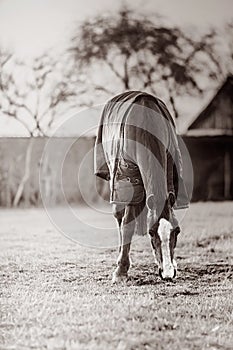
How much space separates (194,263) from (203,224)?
0.58 ft

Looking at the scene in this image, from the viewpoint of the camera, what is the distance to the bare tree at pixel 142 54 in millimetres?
2418

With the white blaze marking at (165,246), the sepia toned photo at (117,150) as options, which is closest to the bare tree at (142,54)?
the sepia toned photo at (117,150)

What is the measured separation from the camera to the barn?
246 cm

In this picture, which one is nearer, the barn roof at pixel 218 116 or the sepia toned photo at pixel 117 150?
the sepia toned photo at pixel 117 150

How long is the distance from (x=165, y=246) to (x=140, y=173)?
302 millimetres

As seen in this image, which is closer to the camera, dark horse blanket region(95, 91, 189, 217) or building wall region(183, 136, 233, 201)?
dark horse blanket region(95, 91, 189, 217)

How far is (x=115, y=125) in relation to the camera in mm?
2328

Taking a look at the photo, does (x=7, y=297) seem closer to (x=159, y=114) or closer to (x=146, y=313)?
(x=146, y=313)

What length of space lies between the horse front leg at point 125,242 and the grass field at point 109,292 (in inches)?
1.0

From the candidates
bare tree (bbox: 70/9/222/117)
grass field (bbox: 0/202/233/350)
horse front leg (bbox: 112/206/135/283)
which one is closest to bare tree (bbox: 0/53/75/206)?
bare tree (bbox: 70/9/222/117)

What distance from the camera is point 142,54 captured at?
2.45m

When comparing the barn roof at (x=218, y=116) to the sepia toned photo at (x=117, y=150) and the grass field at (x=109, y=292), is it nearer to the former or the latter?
the sepia toned photo at (x=117, y=150)

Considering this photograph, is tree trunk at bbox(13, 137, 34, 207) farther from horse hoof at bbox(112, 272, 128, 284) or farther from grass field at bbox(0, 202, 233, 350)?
horse hoof at bbox(112, 272, 128, 284)

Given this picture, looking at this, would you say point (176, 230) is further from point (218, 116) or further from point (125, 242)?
point (218, 116)
